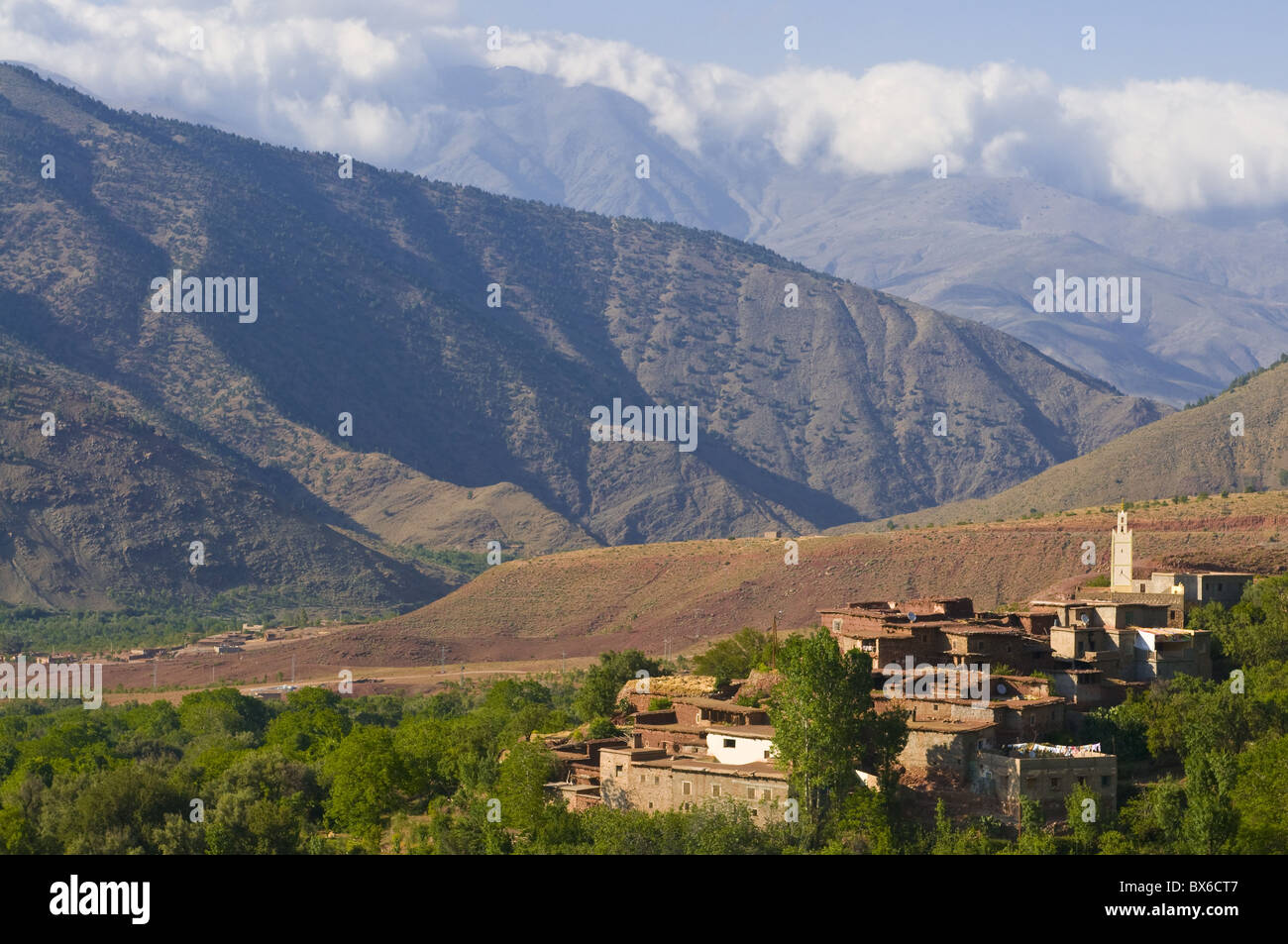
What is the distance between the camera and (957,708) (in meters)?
45.2

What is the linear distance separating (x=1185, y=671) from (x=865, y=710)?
13488 mm

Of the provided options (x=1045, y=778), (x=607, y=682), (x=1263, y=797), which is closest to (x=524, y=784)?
(x=1045, y=778)

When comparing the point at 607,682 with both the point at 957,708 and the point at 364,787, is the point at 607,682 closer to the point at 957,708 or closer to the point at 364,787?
the point at 364,787

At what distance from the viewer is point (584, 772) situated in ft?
160

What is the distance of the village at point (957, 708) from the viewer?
4256 centimetres

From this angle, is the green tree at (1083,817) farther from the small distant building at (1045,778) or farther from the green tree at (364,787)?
the green tree at (364,787)

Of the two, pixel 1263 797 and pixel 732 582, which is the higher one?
pixel 732 582

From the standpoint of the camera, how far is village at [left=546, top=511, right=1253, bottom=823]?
140 feet

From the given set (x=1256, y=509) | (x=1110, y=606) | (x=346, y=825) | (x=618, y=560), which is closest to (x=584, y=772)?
(x=346, y=825)

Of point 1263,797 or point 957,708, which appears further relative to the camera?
point 957,708

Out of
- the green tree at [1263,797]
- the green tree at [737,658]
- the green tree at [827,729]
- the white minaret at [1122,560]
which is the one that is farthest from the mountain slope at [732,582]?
the green tree at [827,729]

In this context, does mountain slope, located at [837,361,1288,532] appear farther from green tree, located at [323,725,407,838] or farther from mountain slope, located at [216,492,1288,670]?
green tree, located at [323,725,407,838]
